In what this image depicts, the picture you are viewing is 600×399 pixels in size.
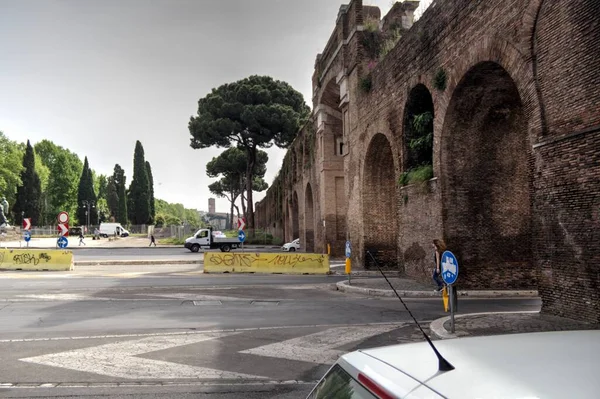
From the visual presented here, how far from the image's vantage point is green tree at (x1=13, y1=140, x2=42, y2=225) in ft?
246

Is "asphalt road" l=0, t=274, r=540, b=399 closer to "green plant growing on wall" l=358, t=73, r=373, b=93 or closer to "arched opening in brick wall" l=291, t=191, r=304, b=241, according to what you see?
"green plant growing on wall" l=358, t=73, r=373, b=93

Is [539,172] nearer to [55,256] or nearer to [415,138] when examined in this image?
[415,138]

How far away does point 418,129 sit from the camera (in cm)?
1622

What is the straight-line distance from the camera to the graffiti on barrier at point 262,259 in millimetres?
21438

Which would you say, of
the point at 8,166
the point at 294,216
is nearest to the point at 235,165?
the point at 294,216

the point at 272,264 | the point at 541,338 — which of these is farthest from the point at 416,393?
the point at 272,264

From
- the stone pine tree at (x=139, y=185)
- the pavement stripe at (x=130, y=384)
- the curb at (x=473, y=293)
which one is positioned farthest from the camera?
the stone pine tree at (x=139, y=185)

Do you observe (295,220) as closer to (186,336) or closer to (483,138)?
(483,138)

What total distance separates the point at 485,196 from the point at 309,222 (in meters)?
22.5

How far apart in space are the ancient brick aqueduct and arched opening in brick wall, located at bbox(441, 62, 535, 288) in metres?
0.03

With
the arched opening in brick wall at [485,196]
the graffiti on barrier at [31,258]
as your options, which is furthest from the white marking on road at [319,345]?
the graffiti on barrier at [31,258]

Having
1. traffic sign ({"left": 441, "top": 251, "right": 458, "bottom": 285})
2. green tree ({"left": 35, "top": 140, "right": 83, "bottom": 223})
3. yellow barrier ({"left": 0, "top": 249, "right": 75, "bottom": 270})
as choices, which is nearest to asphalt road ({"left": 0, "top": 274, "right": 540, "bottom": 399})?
traffic sign ({"left": 441, "top": 251, "right": 458, "bottom": 285})

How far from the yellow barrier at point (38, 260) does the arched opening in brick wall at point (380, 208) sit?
12.8 meters

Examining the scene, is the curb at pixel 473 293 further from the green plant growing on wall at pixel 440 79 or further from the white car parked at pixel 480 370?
the white car parked at pixel 480 370
